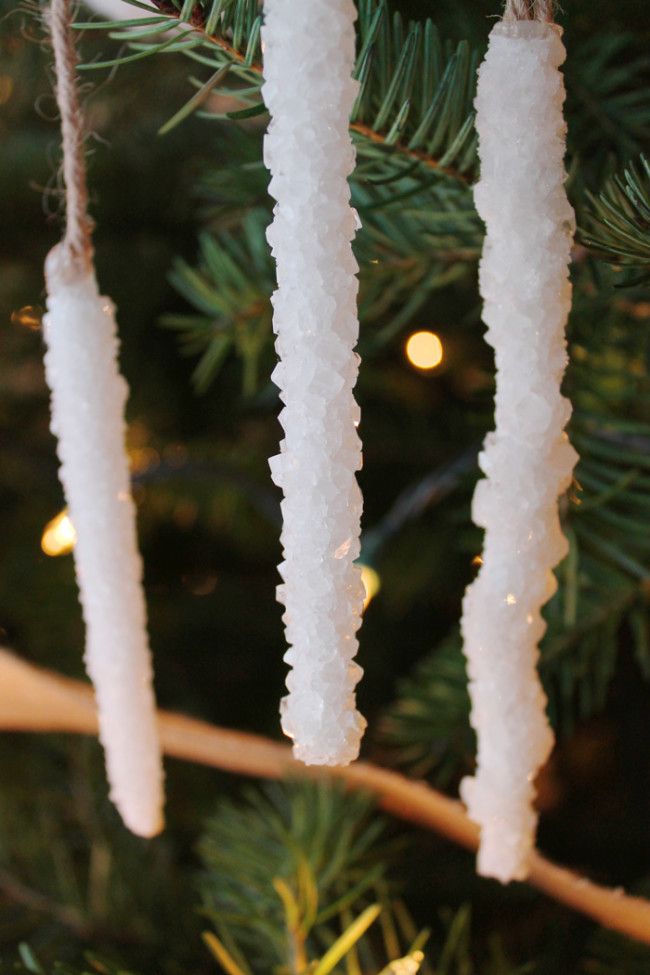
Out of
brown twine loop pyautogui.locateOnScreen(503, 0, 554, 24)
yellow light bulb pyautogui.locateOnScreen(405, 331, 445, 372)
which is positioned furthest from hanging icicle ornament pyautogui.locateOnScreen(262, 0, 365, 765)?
Result: yellow light bulb pyautogui.locateOnScreen(405, 331, 445, 372)

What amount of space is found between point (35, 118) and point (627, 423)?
37 centimetres

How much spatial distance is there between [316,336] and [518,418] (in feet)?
0.19

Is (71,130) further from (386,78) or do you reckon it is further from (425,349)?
(425,349)

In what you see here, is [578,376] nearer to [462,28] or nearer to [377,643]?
[462,28]

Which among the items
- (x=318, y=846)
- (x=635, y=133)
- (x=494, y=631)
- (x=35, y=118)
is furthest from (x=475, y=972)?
(x=35, y=118)

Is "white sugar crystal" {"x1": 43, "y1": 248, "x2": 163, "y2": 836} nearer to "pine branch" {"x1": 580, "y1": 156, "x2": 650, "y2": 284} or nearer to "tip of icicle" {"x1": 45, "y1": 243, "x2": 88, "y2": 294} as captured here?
"tip of icicle" {"x1": 45, "y1": 243, "x2": 88, "y2": 294}

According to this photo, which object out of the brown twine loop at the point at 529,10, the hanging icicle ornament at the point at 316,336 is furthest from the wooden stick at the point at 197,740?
the brown twine loop at the point at 529,10

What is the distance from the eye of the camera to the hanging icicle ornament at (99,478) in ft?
0.78

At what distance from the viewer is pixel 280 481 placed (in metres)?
0.20

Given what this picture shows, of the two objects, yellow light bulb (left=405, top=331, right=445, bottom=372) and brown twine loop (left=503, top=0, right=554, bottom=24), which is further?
yellow light bulb (left=405, top=331, right=445, bottom=372)

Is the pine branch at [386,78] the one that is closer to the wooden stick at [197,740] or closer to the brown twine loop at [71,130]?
the brown twine loop at [71,130]

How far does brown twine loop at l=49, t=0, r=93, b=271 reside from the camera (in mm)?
211

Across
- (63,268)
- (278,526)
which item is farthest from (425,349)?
(63,268)

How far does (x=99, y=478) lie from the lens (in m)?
0.25
